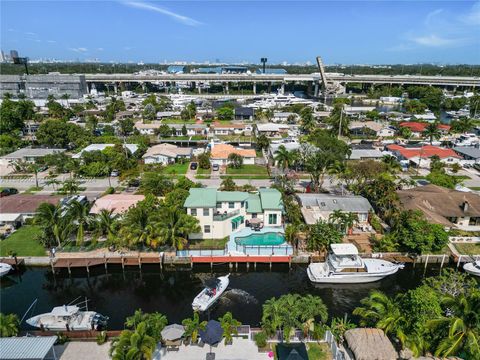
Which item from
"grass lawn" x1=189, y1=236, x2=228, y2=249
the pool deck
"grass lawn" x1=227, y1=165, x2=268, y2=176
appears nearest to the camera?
the pool deck

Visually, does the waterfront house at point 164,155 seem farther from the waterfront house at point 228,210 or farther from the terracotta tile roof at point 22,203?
the waterfront house at point 228,210

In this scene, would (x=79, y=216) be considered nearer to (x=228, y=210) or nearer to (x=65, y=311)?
(x=65, y=311)

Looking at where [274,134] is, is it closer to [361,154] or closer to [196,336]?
[361,154]

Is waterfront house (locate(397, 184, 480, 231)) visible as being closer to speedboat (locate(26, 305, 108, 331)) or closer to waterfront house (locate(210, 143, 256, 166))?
waterfront house (locate(210, 143, 256, 166))

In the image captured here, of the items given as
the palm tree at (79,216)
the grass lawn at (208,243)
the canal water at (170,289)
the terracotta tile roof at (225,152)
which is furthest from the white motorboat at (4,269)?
the terracotta tile roof at (225,152)

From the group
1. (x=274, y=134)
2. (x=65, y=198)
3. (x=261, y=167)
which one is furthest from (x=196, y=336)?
(x=274, y=134)

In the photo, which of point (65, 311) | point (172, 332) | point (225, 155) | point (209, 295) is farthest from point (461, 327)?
point (225, 155)

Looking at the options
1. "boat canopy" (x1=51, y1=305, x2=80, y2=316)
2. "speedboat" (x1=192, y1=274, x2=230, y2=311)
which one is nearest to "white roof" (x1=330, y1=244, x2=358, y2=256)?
"speedboat" (x1=192, y1=274, x2=230, y2=311)
